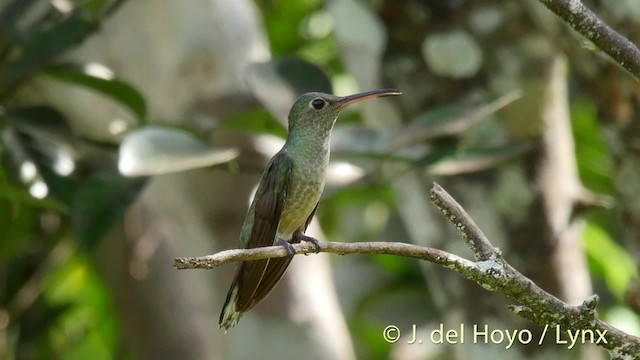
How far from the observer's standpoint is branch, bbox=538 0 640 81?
6.82ft

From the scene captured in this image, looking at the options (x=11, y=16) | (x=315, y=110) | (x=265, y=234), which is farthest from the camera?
(x=11, y=16)

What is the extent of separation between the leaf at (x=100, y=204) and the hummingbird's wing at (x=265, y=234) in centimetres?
77

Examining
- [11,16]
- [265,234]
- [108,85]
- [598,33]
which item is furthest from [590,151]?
[598,33]

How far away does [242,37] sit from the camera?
14.2 feet

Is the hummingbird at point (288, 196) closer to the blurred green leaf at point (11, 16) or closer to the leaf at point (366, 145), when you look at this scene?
the leaf at point (366, 145)

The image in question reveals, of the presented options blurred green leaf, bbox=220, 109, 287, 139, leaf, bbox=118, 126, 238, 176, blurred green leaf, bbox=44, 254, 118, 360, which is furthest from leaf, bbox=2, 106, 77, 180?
blurred green leaf, bbox=44, 254, 118, 360

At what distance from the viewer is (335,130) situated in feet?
12.8

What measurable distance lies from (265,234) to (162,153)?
686 mm

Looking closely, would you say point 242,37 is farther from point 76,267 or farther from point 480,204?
point 76,267

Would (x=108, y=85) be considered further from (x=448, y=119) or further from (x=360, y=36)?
(x=448, y=119)

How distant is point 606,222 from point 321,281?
71.8 inches

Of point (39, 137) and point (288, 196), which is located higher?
point (288, 196)

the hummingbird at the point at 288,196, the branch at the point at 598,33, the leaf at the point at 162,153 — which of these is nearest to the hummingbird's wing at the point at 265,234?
the hummingbird at the point at 288,196

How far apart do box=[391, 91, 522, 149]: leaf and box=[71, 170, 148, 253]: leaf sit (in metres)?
0.90
